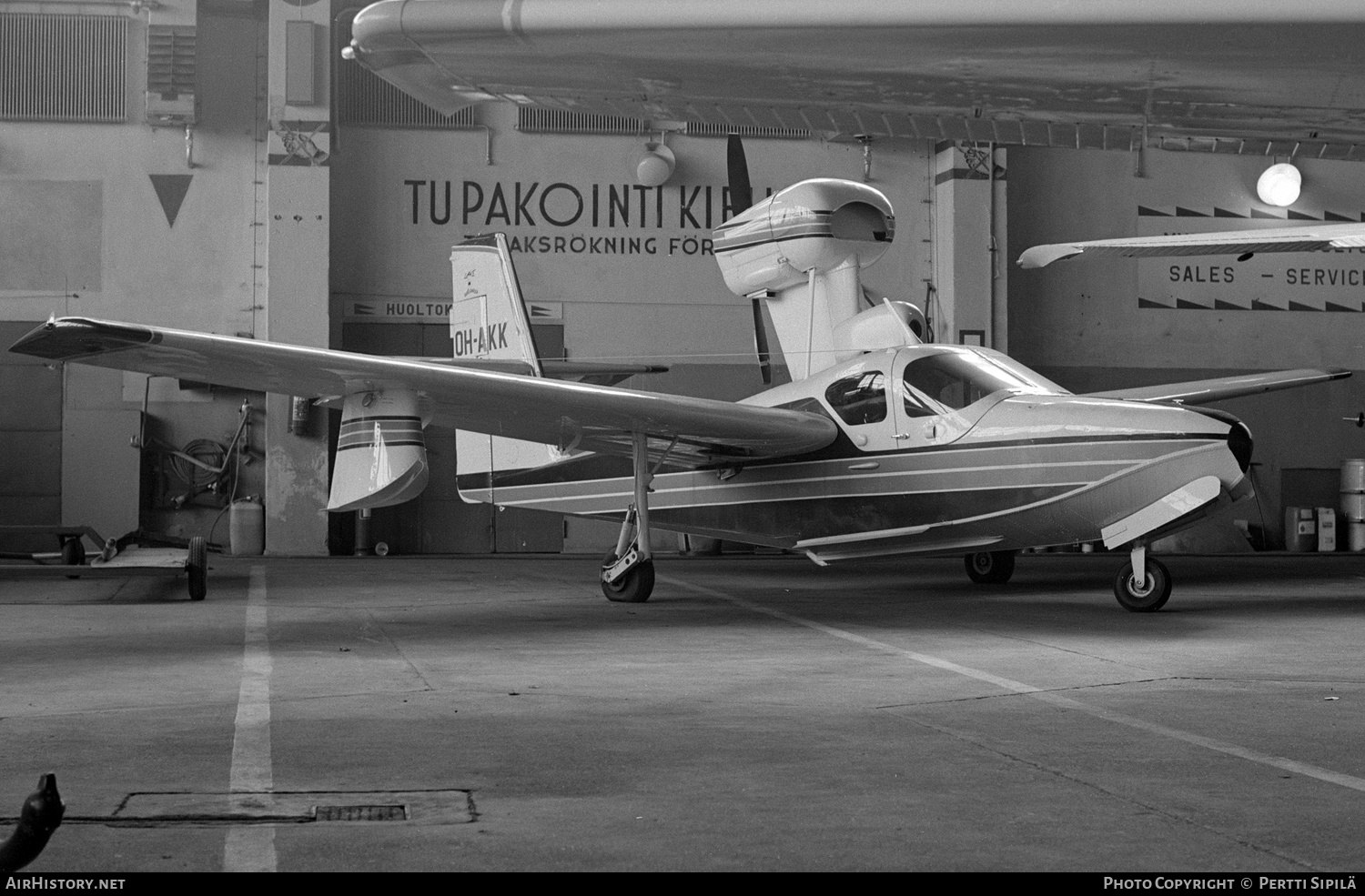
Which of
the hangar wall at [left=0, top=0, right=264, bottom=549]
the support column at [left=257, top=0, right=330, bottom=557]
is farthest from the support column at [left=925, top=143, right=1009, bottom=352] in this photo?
the hangar wall at [left=0, top=0, right=264, bottom=549]

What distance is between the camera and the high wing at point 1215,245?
8.21m

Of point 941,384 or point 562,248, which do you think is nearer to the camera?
point 941,384

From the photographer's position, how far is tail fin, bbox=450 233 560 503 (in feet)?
46.5

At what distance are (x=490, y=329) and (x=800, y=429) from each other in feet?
14.2

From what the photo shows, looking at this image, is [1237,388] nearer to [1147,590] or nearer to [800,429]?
[1147,590]

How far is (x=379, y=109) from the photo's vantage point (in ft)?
69.1

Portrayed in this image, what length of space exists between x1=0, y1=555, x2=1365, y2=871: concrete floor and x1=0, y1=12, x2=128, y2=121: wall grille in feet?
39.9

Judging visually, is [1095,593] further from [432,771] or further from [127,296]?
[127,296]

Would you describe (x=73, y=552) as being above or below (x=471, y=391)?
below

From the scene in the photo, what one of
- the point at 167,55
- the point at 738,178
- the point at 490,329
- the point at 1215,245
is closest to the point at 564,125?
the point at 167,55

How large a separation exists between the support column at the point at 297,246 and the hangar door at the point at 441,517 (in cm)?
120

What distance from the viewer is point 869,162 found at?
2194 centimetres

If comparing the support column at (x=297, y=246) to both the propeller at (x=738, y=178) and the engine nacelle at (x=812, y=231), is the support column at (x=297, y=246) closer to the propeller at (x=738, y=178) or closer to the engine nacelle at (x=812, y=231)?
the propeller at (x=738, y=178)

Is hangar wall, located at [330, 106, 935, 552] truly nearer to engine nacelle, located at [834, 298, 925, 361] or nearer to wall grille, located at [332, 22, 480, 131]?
wall grille, located at [332, 22, 480, 131]
